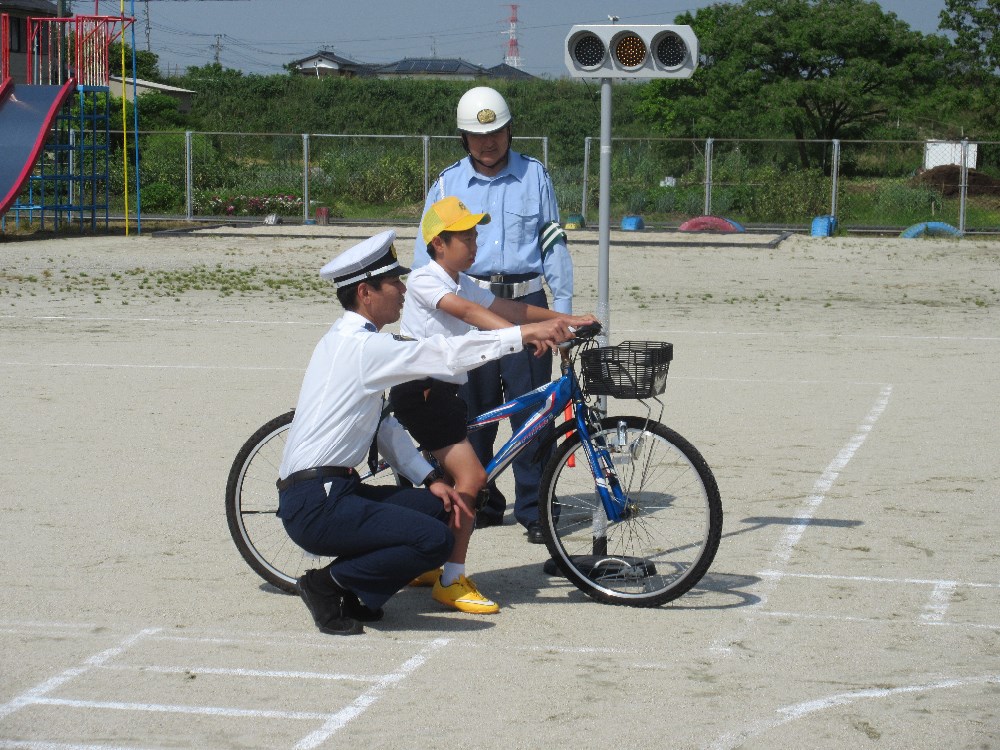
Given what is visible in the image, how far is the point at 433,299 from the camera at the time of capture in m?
6.04

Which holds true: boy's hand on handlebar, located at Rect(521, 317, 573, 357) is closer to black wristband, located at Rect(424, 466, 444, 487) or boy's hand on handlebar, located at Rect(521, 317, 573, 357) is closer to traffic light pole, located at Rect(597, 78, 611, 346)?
black wristband, located at Rect(424, 466, 444, 487)

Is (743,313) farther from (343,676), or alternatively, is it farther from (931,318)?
(343,676)

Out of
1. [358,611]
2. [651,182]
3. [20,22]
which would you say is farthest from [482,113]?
[20,22]

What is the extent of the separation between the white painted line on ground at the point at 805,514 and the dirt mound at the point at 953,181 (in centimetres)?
2777

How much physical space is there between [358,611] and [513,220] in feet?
7.10

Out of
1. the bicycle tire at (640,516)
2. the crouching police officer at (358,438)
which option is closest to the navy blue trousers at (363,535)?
the crouching police officer at (358,438)

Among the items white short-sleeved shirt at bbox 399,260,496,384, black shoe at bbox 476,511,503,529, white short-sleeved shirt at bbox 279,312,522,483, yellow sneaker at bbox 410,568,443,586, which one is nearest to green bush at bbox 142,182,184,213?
black shoe at bbox 476,511,503,529

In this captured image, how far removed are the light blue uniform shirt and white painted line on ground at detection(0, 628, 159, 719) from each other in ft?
7.73

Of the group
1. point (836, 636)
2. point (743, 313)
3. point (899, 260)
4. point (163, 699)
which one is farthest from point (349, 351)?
point (899, 260)

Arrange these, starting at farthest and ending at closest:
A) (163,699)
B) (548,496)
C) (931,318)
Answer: (931,318)
(548,496)
(163,699)

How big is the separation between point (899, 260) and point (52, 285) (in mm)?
13742

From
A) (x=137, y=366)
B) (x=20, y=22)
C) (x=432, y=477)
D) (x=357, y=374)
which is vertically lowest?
(x=137, y=366)

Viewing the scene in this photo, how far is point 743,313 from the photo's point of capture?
1667 cm

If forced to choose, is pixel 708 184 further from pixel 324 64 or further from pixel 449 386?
pixel 324 64
